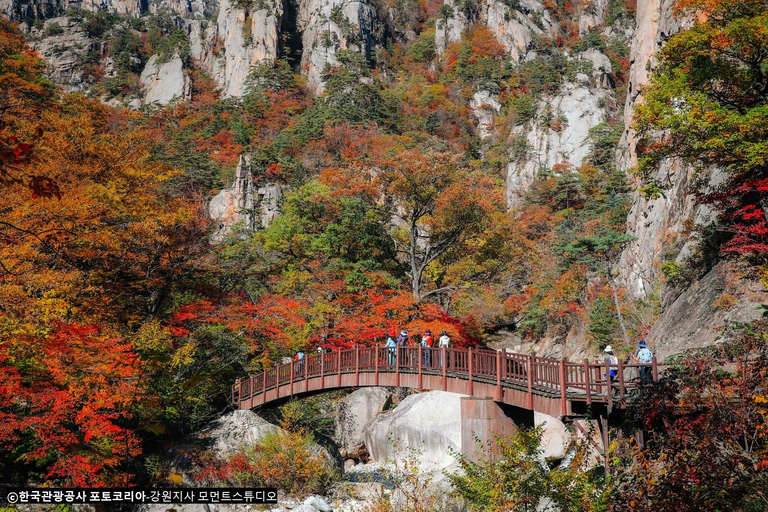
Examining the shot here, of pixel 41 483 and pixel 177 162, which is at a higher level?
pixel 177 162

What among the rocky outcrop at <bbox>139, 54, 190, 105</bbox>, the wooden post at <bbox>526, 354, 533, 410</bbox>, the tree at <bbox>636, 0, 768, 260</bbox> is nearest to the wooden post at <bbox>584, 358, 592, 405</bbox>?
the wooden post at <bbox>526, 354, 533, 410</bbox>

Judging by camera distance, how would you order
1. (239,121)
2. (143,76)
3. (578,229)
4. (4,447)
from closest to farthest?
(4,447), (578,229), (239,121), (143,76)

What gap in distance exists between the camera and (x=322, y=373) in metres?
16.3

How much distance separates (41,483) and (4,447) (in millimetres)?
1185

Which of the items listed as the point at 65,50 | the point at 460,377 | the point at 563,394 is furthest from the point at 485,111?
the point at 65,50

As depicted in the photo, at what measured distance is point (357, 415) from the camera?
1986 cm

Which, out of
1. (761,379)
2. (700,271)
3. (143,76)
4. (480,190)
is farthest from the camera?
(143,76)

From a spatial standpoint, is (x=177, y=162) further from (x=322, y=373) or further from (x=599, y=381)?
(x=599, y=381)

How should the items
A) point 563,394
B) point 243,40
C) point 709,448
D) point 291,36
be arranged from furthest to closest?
point 291,36 < point 243,40 < point 563,394 < point 709,448

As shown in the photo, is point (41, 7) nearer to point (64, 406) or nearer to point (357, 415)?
point (357, 415)

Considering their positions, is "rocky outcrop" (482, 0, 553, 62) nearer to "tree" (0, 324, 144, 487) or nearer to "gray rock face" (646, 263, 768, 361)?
"gray rock face" (646, 263, 768, 361)

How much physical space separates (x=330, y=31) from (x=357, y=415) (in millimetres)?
56575

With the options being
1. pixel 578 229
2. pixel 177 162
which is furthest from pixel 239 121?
pixel 578 229

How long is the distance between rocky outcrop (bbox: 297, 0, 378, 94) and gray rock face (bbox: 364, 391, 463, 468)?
49.6 meters
